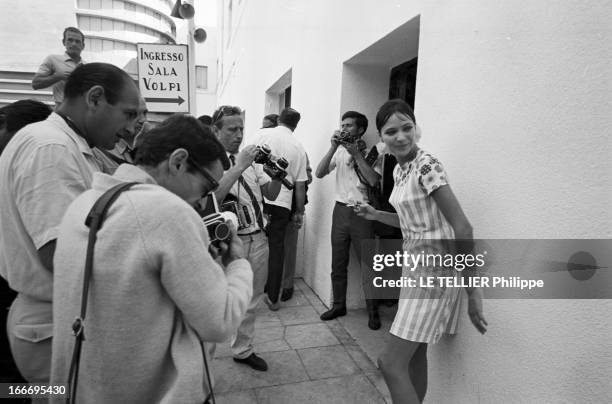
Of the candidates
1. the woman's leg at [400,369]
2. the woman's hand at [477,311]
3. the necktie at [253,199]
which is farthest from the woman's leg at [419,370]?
the necktie at [253,199]

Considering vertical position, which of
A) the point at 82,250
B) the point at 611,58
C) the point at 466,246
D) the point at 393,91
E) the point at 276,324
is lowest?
the point at 276,324

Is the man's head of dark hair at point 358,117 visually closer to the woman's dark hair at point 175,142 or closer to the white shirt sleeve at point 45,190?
the woman's dark hair at point 175,142

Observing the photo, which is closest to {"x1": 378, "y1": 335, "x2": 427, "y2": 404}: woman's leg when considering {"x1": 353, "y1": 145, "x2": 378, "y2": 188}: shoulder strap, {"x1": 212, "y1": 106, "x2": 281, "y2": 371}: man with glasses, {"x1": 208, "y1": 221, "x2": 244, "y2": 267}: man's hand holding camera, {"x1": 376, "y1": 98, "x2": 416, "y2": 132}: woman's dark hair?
{"x1": 208, "y1": 221, "x2": 244, "y2": 267}: man's hand holding camera

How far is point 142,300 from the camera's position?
1.02m

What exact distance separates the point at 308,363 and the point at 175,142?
258cm

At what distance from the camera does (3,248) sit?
1.42 metres

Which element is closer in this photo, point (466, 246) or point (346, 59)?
point (466, 246)

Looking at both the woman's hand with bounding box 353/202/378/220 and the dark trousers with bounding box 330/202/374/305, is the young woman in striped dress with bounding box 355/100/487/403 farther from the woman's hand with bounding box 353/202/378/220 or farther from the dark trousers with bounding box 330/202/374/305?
the dark trousers with bounding box 330/202/374/305

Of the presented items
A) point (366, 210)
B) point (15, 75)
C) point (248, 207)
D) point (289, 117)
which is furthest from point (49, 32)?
point (366, 210)

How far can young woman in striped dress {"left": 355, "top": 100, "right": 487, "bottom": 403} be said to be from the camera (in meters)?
1.85

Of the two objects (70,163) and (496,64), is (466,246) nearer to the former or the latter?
(496,64)

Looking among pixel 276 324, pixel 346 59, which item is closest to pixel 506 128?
pixel 346 59

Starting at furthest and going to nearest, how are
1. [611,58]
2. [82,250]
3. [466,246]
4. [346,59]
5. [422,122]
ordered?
[346,59] < [422,122] < [466,246] < [611,58] < [82,250]

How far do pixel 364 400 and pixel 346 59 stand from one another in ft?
10.2
